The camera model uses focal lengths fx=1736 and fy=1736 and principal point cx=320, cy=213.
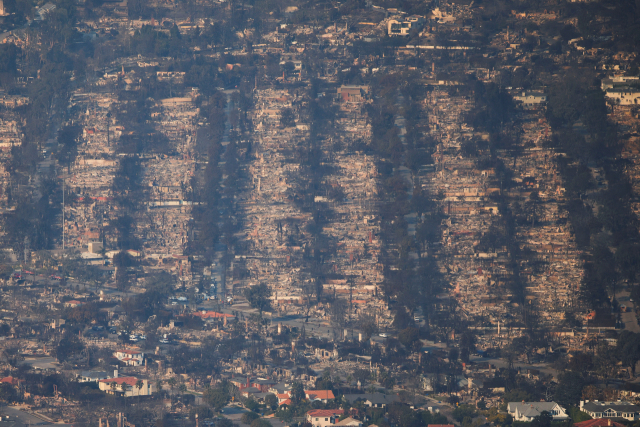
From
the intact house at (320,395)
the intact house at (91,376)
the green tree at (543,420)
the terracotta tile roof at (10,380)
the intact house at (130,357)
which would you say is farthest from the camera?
the intact house at (130,357)

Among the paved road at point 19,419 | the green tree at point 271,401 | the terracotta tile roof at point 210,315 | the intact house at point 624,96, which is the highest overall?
the intact house at point 624,96

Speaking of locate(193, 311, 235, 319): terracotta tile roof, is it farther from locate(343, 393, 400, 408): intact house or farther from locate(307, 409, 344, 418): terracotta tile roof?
locate(307, 409, 344, 418): terracotta tile roof

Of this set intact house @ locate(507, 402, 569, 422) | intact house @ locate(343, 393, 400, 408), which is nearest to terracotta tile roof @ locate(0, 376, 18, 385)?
intact house @ locate(343, 393, 400, 408)

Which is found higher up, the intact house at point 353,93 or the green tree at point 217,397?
the intact house at point 353,93

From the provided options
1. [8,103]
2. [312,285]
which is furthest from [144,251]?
[8,103]

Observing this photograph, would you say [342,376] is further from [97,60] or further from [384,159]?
[97,60]

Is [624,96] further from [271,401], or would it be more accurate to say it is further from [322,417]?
[322,417]

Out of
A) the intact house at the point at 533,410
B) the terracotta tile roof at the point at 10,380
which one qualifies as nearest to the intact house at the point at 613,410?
the intact house at the point at 533,410

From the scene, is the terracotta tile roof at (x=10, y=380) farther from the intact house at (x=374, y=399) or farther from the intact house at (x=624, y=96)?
the intact house at (x=624, y=96)
